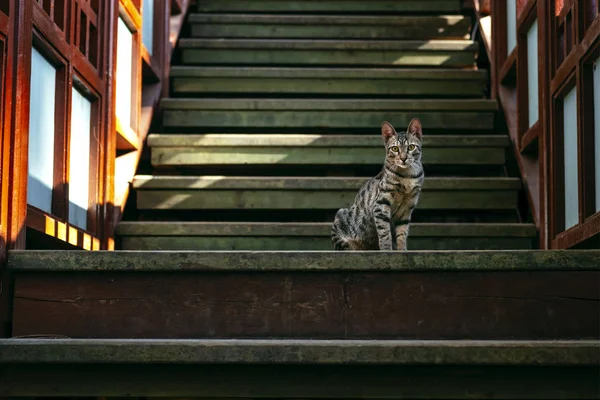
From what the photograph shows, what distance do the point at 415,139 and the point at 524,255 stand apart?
1.34 m

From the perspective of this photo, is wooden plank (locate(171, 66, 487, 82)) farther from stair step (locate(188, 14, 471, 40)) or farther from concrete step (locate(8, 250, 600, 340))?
concrete step (locate(8, 250, 600, 340))

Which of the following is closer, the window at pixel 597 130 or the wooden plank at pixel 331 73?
the window at pixel 597 130

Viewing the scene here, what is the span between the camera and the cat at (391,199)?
371 cm

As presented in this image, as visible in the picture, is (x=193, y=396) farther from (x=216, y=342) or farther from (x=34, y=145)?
(x=34, y=145)

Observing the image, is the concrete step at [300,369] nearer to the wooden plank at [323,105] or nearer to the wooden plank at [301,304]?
the wooden plank at [301,304]

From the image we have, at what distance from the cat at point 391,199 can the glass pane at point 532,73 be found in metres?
0.76

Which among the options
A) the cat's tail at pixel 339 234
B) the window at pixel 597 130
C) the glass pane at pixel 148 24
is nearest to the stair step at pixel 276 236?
the cat's tail at pixel 339 234

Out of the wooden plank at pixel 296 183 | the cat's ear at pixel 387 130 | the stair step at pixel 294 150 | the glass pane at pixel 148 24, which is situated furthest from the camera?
the glass pane at pixel 148 24

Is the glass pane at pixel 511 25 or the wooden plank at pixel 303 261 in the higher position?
the glass pane at pixel 511 25

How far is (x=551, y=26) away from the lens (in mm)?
3721

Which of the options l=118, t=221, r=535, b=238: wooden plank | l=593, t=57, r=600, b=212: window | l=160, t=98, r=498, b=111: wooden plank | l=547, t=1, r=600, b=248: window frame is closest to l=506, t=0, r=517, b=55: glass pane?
l=160, t=98, r=498, b=111: wooden plank

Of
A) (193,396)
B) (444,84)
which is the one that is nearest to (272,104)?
(444,84)

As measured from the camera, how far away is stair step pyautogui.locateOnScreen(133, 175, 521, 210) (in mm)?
4492

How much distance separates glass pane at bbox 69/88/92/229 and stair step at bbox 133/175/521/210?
30.8 inches
